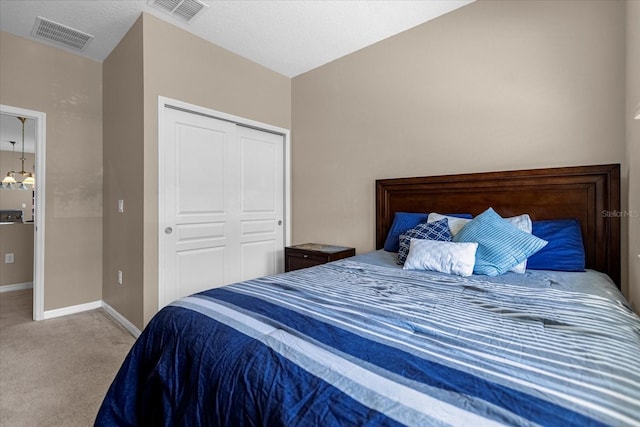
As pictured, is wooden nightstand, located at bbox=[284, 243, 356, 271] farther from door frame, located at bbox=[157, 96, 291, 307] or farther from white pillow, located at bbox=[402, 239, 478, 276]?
door frame, located at bbox=[157, 96, 291, 307]

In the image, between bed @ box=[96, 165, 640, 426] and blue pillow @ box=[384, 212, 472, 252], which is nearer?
bed @ box=[96, 165, 640, 426]

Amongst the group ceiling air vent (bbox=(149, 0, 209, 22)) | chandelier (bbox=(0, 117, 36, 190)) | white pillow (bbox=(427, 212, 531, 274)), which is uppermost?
ceiling air vent (bbox=(149, 0, 209, 22))

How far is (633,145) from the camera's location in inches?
64.3

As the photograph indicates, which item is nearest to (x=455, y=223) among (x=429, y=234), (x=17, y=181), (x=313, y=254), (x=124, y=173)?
(x=429, y=234)

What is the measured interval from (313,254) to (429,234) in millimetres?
1274

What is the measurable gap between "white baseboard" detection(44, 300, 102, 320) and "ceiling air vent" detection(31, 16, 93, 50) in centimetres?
257

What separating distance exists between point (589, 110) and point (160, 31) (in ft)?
10.7

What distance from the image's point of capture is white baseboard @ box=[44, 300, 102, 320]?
117 inches

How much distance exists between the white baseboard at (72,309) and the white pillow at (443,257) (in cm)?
328

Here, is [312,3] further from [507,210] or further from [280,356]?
[280,356]

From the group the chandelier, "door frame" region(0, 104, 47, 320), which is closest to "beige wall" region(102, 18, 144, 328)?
"door frame" region(0, 104, 47, 320)

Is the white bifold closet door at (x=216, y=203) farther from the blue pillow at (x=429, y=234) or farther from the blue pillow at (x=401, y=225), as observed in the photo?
the blue pillow at (x=429, y=234)

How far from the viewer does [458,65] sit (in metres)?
2.48

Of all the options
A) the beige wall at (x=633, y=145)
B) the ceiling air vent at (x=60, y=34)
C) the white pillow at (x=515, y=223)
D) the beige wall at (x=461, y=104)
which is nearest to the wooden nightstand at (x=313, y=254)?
the beige wall at (x=461, y=104)
